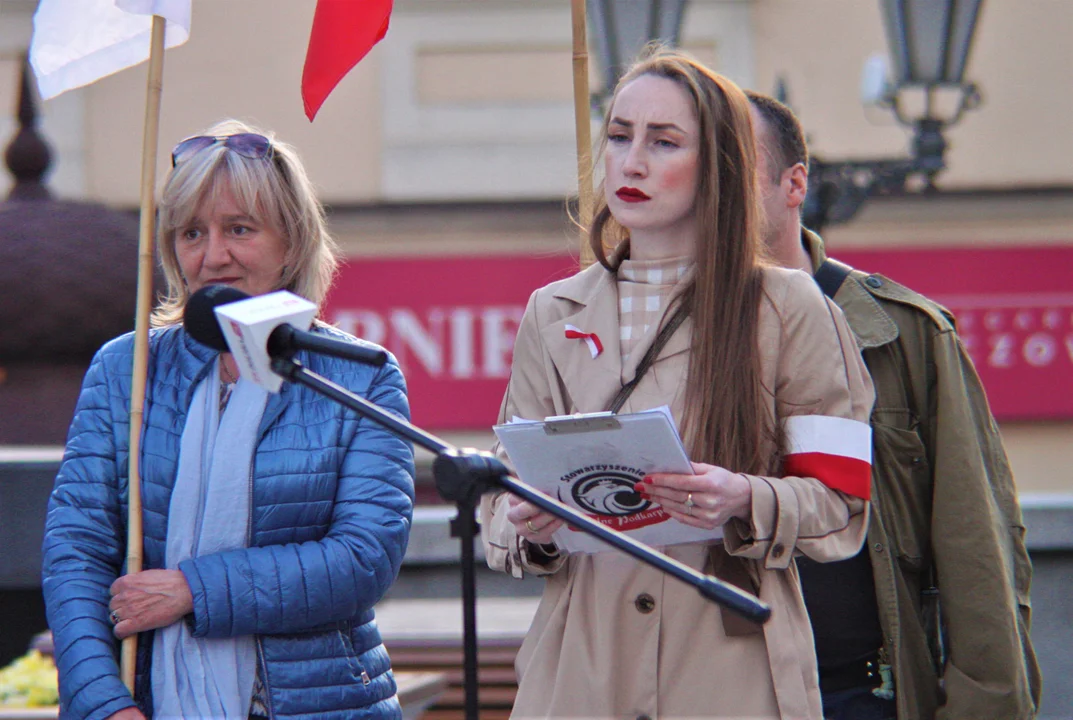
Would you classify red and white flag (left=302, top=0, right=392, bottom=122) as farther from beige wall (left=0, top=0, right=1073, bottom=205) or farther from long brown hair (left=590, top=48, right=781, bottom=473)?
beige wall (left=0, top=0, right=1073, bottom=205)

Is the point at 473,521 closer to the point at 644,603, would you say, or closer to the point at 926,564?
the point at 644,603

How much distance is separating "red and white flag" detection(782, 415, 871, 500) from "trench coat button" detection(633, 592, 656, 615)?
0.29 meters

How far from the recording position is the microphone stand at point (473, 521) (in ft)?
5.59

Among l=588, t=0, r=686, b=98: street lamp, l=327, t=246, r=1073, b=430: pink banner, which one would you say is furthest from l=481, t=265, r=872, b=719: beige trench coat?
l=327, t=246, r=1073, b=430: pink banner

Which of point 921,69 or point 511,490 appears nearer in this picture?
point 511,490

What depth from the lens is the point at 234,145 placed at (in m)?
2.47

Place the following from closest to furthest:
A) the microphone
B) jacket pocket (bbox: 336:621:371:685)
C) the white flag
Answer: the microphone, jacket pocket (bbox: 336:621:371:685), the white flag

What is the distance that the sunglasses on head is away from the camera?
2.47 metres

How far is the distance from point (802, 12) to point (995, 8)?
1.45 metres

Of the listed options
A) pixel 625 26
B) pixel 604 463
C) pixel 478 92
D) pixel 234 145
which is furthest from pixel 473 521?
pixel 478 92

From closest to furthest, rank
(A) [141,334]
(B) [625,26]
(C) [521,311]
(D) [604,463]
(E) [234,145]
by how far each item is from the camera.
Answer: (D) [604,463] < (A) [141,334] < (E) [234,145] < (B) [625,26] < (C) [521,311]

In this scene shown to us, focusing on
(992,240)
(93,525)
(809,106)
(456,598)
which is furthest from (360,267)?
(93,525)

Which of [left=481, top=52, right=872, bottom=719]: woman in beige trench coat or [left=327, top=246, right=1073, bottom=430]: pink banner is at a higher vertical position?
[left=481, top=52, right=872, bottom=719]: woman in beige trench coat

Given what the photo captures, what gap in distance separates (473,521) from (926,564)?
1.27 metres
